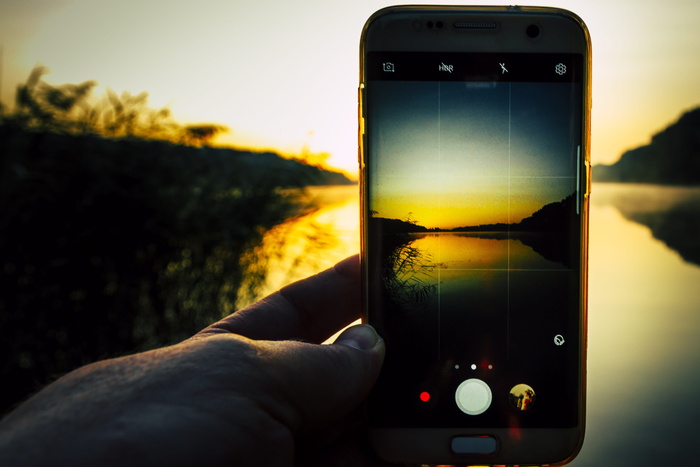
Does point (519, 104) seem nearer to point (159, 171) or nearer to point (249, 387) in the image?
point (249, 387)

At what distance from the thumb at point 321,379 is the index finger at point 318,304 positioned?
16 cm

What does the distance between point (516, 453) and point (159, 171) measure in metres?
1.15

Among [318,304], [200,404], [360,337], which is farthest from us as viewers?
[318,304]

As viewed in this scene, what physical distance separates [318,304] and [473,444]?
323 mm

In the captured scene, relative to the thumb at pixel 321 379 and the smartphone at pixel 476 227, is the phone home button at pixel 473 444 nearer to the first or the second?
the smartphone at pixel 476 227

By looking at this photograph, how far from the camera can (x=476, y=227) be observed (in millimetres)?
740

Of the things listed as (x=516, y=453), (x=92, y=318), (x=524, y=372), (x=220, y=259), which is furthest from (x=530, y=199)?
(x=92, y=318)

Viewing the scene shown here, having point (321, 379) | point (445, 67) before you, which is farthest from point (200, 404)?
point (445, 67)

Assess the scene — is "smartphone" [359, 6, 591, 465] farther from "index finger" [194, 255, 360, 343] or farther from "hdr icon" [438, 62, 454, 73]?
"index finger" [194, 255, 360, 343]

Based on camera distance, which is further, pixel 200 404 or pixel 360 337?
pixel 360 337

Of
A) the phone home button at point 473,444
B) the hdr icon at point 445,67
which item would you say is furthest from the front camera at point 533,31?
the phone home button at point 473,444

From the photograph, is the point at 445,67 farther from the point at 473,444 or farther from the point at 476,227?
the point at 473,444

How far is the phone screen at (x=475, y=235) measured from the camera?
0.74m

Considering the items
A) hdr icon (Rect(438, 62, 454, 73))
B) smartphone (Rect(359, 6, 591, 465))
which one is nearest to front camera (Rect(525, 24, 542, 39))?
smartphone (Rect(359, 6, 591, 465))
